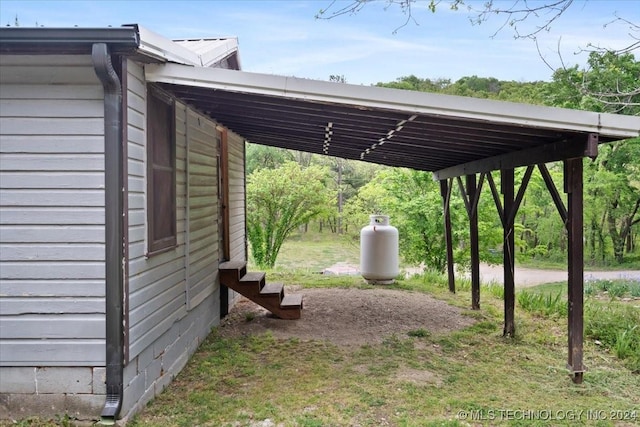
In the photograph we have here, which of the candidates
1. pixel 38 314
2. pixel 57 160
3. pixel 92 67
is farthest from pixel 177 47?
pixel 38 314

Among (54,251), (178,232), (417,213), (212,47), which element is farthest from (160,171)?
(417,213)

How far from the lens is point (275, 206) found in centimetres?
1304

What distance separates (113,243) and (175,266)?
1187 millimetres

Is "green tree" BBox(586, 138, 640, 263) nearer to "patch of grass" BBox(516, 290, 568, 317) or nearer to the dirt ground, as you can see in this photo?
"patch of grass" BBox(516, 290, 568, 317)

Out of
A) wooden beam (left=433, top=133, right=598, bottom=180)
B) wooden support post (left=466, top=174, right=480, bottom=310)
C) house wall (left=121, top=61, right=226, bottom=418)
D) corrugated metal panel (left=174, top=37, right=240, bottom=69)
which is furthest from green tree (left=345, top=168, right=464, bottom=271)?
house wall (left=121, top=61, right=226, bottom=418)

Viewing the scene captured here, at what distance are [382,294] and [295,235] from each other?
16.9 metres

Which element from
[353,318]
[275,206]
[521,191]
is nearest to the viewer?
[521,191]

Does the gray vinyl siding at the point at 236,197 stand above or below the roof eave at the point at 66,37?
below

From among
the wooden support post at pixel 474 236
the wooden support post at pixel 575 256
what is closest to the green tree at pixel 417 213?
the wooden support post at pixel 474 236

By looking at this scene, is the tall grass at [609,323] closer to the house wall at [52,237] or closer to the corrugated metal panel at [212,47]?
the house wall at [52,237]

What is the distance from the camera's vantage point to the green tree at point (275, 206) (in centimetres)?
1295

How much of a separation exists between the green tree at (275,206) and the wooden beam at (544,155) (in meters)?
7.16

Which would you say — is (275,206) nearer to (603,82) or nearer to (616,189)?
(603,82)

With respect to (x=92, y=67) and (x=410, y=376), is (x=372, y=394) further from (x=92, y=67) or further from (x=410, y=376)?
(x=92, y=67)
